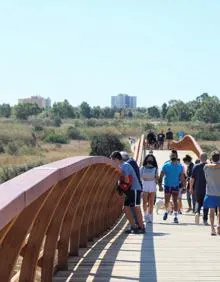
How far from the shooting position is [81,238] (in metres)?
9.05

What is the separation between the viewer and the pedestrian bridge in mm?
4168

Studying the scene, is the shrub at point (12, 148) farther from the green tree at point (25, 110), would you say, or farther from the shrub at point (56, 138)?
the green tree at point (25, 110)

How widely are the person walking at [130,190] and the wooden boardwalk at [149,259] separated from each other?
0.74 feet

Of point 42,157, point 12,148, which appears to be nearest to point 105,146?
point 42,157

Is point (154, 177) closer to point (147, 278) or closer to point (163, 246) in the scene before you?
point (163, 246)

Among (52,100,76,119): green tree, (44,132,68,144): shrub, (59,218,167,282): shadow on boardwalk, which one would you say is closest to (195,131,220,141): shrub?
(44,132,68,144): shrub

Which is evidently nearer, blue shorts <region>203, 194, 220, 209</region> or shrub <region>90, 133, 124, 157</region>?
blue shorts <region>203, 194, 220, 209</region>

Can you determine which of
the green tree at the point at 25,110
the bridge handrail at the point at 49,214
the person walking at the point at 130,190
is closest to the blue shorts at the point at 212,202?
the person walking at the point at 130,190

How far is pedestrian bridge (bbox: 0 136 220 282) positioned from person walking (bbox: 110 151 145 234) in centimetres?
21

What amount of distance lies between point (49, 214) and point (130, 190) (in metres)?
6.41

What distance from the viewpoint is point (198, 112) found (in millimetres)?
162125

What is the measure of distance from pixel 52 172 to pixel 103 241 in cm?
547

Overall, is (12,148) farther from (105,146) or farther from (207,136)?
(105,146)

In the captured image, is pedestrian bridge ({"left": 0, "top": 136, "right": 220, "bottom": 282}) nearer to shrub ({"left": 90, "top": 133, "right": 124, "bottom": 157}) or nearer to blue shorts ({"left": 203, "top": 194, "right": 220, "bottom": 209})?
blue shorts ({"left": 203, "top": 194, "right": 220, "bottom": 209})
